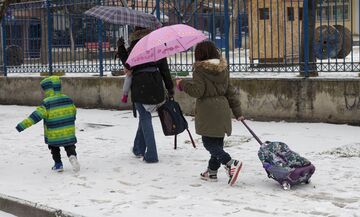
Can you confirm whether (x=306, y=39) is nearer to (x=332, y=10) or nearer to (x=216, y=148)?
(x=332, y=10)

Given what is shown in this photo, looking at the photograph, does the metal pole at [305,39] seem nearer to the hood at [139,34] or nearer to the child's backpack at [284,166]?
the hood at [139,34]

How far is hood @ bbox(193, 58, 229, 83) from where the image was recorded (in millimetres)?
5902

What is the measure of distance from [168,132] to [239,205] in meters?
2.07

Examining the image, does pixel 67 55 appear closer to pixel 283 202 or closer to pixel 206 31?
pixel 206 31

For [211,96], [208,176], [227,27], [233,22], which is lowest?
[208,176]

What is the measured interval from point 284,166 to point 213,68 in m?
1.21

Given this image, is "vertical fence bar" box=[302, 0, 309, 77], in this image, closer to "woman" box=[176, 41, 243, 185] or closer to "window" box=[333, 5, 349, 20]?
"window" box=[333, 5, 349, 20]

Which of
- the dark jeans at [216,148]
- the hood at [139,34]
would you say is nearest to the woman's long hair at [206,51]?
the dark jeans at [216,148]

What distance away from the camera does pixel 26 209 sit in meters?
5.69

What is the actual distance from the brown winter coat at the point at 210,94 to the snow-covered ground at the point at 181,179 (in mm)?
645

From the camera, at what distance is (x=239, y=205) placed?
212 inches

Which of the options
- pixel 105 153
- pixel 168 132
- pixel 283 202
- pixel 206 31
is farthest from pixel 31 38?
pixel 283 202

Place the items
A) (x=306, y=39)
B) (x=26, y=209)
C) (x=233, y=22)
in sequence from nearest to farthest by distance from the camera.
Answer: (x=26, y=209), (x=306, y=39), (x=233, y=22)

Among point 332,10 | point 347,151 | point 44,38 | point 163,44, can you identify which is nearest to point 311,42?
point 332,10
